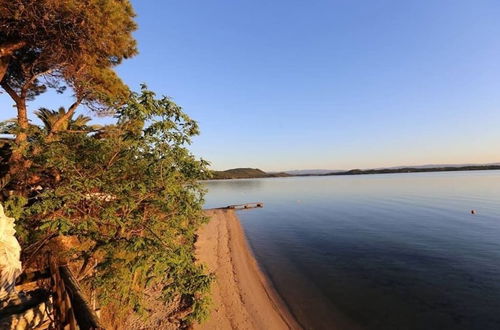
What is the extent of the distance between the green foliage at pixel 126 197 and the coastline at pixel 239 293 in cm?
243

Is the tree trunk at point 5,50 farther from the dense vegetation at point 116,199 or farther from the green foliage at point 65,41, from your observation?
the dense vegetation at point 116,199

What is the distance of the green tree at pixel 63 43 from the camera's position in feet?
34.8

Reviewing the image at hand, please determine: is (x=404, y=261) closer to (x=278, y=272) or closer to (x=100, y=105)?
(x=278, y=272)

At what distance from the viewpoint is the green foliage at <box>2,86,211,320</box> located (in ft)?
19.7

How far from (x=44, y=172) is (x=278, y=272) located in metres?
13.9

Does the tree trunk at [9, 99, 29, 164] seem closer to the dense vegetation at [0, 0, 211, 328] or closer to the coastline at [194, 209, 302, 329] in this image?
the dense vegetation at [0, 0, 211, 328]

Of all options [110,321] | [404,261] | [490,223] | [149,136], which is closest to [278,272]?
[404,261]

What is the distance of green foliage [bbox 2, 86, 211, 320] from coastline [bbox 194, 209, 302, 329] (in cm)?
243

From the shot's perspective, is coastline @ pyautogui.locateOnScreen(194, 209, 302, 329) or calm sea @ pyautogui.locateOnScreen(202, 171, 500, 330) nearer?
coastline @ pyautogui.locateOnScreen(194, 209, 302, 329)

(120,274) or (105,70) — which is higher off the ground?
(105,70)

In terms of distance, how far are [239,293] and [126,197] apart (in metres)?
9.79

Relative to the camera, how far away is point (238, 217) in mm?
39531

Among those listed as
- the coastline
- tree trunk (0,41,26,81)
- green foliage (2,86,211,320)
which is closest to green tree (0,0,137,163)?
tree trunk (0,41,26,81)

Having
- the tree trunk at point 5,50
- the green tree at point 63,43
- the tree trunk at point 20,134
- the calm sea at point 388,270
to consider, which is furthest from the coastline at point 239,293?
the tree trunk at point 5,50
